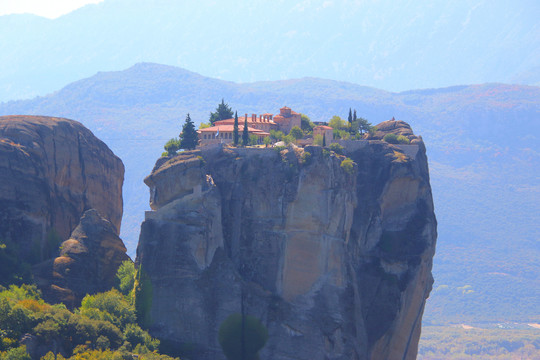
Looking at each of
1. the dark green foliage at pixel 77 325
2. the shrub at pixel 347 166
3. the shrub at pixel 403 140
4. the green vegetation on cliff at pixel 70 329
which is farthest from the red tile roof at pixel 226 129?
the dark green foliage at pixel 77 325

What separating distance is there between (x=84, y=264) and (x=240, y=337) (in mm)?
16723

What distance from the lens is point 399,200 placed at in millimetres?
109938

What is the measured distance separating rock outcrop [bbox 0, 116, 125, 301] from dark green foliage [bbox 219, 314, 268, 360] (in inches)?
583

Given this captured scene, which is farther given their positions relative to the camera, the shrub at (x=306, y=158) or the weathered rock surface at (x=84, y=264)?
the weathered rock surface at (x=84, y=264)

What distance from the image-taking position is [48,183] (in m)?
109

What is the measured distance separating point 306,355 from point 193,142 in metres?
23.1

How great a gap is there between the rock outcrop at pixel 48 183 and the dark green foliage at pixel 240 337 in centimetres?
1480

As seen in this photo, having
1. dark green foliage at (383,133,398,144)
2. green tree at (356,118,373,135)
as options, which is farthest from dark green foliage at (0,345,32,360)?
green tree at (356,118,373,135)

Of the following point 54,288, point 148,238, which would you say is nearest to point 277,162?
point 148,238

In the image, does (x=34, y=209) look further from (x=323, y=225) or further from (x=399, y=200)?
(x=399, y=200)

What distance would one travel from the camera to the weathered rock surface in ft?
333

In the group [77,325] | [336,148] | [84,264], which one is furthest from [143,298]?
[336,148]

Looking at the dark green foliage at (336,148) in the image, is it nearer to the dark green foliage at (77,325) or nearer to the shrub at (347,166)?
the shrub at (347,166)

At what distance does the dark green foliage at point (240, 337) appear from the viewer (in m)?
97.4
